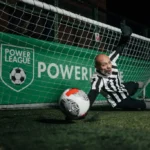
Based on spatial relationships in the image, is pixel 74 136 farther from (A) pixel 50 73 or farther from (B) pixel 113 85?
(A) pixel 50 73

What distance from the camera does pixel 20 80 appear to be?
11.4ft

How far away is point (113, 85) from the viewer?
3.25 m

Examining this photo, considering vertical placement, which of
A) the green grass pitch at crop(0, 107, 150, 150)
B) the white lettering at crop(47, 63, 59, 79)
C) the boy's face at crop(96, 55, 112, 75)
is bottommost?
the green grass pitch at crop(0, 107, 150, 150)

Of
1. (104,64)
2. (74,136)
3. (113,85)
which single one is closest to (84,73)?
(113,85)

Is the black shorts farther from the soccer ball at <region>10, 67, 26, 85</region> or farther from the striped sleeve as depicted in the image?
the soccer ball at <region>10, 67, 26, 85</region>

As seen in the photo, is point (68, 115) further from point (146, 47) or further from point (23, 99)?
point (146, 47)

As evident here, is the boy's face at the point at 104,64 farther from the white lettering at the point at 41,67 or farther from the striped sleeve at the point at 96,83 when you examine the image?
the white lettering at the point at 41,67

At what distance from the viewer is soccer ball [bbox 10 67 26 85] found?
11.1 feet

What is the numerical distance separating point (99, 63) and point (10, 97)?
119 centimetres

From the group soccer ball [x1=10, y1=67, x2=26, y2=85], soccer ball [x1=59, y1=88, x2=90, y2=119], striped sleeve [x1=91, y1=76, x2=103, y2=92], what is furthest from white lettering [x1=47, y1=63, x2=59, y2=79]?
soccer ball [x1=59, y1=88, x2=90, y2=119]

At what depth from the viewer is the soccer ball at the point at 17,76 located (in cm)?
339

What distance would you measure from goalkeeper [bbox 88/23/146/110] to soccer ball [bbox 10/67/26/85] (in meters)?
0.95

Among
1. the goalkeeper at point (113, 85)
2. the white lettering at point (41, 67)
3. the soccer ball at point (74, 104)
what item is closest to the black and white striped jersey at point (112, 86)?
the goalkeeper at point (113, 85)

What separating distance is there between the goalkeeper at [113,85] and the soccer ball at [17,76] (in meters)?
0.95
